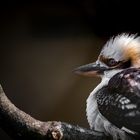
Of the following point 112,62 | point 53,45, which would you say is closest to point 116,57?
point 112,62

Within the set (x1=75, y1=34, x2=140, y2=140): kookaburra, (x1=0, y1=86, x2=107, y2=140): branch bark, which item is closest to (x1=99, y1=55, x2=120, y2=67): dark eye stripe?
(x1=75, y1=34, x2=140, y2=140): kookaburra

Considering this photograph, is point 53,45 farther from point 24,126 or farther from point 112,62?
point 24,126

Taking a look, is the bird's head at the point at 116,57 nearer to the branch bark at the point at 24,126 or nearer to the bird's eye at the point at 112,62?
the bird's eye at the point at 112,62

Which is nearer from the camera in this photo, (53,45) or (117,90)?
(117,90)

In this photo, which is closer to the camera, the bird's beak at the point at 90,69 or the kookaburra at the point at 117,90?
the kookaburra at the point at 117,90

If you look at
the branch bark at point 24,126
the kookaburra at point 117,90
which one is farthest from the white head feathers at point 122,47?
the branch bark at point 24,126
